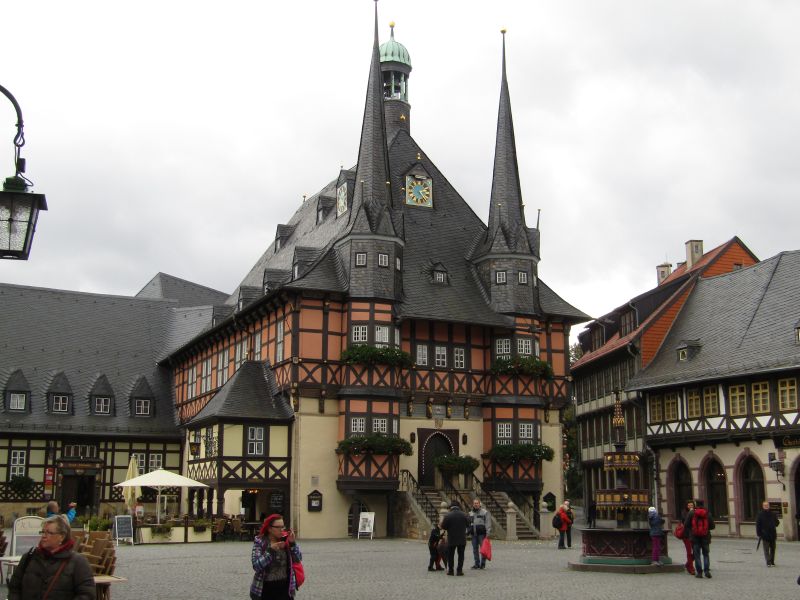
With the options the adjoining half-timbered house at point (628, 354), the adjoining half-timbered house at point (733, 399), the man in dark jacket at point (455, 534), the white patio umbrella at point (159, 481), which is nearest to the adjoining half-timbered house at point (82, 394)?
the white patio umbrella at point (159, 481)

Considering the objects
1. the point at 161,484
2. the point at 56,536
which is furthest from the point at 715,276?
the point at 56,536

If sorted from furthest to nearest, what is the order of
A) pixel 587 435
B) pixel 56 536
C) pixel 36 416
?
pixel 587 435
pixel 36 416
pixel 56 536

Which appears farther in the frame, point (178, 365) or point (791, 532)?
point (178, 365)

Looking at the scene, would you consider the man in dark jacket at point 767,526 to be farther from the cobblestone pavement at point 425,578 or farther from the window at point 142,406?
the window at point 142,406

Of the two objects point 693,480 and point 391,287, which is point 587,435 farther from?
point 391,287

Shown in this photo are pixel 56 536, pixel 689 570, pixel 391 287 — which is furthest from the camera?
pixel 391 287

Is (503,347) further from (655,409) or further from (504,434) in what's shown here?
(655,409)

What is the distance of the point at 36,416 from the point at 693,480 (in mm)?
32054

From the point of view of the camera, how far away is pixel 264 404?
41.0 m

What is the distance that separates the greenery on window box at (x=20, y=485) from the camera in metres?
51.1

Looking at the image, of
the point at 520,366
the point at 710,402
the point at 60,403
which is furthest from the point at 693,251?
the point at 60,403

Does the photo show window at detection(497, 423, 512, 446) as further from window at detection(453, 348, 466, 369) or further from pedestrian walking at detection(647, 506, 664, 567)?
pedestrian walking at detection(647, 506, 664, 567)

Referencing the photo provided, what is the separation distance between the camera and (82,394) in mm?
55688

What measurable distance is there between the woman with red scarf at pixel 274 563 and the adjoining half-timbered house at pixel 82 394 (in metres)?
41.2
